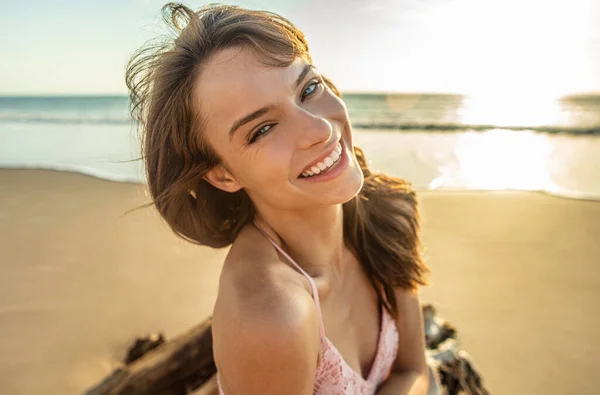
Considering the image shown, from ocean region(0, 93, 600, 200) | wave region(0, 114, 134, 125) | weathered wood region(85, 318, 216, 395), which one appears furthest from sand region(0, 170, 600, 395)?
wave region(0, 114, 134, 125)

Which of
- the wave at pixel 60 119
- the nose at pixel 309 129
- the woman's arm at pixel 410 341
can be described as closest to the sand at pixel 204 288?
the woman's arm at pixel 410 341

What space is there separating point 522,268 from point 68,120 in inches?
713

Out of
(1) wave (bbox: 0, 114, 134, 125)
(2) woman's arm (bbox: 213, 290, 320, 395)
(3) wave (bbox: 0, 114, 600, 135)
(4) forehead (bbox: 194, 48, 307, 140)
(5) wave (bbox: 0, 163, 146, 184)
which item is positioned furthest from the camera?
(1) wave (bbox: 0, 114, 134, 125)

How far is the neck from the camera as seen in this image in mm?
2100

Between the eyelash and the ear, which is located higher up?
the eyelash

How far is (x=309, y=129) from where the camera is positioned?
1.80 m

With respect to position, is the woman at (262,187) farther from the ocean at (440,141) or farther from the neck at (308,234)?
the ocean at (440,141)

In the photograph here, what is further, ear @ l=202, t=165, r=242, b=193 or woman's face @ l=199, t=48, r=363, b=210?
ear @ l=202, t=165, r=242, b=193

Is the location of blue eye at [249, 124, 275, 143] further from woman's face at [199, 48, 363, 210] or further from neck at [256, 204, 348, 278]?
neck at [256, 204, 348, 278]

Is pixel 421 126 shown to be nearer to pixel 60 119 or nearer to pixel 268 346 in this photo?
pixel 60 119

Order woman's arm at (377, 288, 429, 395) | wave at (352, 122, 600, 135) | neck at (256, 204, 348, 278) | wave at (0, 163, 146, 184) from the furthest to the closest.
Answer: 1. wave at (352, 122, 600, 135)
2. wave at (0, 163, 146, 184)
3. woman's arm at (377, 288, 429, 395)
4. neck at (256, 204, 348, 278)

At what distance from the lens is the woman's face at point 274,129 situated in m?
1.78

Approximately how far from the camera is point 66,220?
7309mm

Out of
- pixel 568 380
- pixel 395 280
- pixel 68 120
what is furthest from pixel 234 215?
pixel 68 120
